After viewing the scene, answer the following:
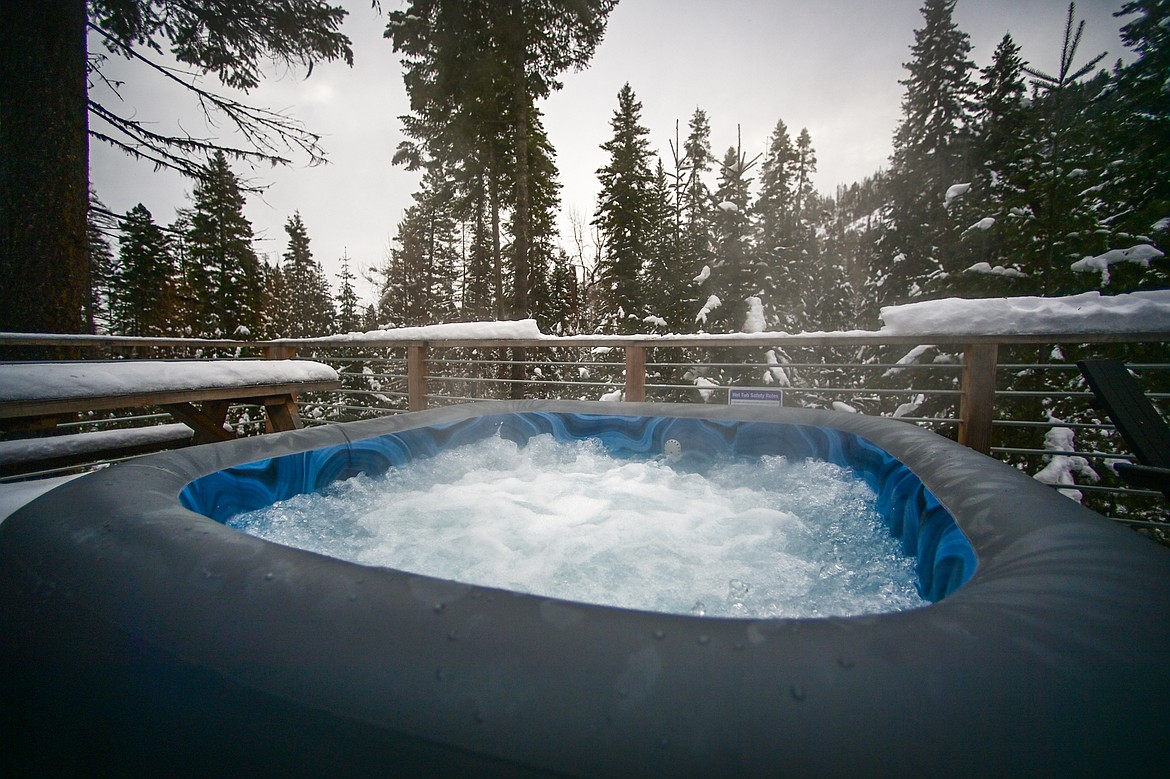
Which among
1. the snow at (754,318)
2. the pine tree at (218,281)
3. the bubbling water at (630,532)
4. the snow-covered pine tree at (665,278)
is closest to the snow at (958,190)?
the snow at (754,318)

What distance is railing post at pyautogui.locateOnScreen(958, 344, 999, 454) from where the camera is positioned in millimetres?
2062

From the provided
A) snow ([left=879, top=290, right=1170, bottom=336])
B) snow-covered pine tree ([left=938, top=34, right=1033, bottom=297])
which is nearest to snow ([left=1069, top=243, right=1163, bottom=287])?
snow-covered pine tree ([left=938, top=34, right=1033, bottom=297])

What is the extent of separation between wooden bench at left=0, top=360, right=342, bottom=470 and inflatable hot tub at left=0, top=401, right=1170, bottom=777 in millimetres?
1432

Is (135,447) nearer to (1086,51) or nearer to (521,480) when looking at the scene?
(521,480)

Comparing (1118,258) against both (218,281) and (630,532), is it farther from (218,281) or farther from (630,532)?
Answer: (218,281)

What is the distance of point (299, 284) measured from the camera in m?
19.1

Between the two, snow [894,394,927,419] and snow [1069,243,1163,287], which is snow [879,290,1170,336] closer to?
snow [1069,243,1163,287]

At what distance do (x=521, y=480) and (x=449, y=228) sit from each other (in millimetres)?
17663

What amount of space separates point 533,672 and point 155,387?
233cm

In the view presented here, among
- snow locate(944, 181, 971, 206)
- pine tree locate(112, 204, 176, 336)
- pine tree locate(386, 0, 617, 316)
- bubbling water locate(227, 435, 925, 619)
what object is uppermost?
pine tree locate(386, 0, 617, 316)

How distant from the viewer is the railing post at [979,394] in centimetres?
206

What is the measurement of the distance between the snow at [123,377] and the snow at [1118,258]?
21.4 feet

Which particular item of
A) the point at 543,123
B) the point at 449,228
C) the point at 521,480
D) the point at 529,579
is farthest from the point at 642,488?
the point at 449,228

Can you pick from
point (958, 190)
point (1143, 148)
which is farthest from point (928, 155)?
point (1143, 148)
